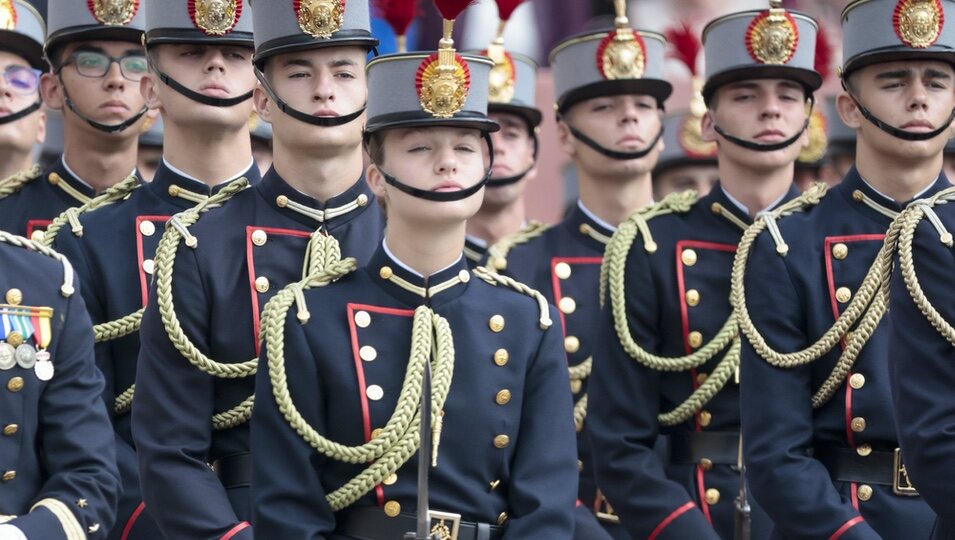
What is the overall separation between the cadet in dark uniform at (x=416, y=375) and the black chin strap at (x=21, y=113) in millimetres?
2873

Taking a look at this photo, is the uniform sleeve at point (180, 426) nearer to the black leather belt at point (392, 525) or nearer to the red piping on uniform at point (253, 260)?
the red piping on uniform at point (253, 260)

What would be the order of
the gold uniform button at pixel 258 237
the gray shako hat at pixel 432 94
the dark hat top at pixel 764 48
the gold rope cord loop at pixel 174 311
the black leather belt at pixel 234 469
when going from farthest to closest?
1. the dark hat top at pixel 764 48
2. the gold uniform button at pixel 258 237
3. the black leather belt at pixel 234 469
4. the gold rope cord loop at pixel 174 311
5. the gray shako hat at pixel 432 94

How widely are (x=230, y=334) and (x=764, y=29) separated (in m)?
2.73

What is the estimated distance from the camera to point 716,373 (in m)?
7.69

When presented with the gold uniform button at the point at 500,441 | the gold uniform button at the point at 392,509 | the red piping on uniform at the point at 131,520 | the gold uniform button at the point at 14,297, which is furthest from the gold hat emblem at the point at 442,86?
the red piping on uniform at the point at 131,520

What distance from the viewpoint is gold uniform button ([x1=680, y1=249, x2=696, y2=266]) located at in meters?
7.89

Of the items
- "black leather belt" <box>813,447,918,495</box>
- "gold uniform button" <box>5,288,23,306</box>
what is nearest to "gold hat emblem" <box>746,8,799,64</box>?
"black leather belt" <box>813,447,918,495</box>

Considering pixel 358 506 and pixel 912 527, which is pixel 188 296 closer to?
pixel 358 506

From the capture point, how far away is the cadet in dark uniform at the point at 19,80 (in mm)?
8617

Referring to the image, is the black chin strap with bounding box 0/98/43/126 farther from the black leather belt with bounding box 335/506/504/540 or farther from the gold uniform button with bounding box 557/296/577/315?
the black leather belt with bounding box 335/506/504/540

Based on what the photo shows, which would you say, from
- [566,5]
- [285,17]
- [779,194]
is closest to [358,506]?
[285,17]

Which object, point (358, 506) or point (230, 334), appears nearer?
point (358, 506)

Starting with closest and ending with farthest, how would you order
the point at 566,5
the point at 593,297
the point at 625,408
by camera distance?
the point at 625,408
the point at 593,297
the point at 566,5

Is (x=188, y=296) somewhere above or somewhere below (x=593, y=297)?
above
